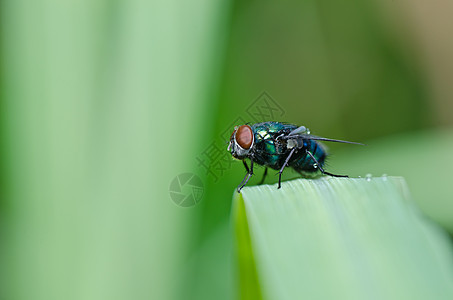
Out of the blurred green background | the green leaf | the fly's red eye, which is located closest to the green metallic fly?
the fly's red eye

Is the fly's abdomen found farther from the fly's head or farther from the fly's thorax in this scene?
the fly's head

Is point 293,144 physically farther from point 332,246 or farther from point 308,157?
point 332,246

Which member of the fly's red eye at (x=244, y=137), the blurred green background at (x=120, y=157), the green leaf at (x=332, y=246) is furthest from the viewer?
the fly's red eye at (x=244, y=137)

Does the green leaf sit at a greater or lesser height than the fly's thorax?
lesser

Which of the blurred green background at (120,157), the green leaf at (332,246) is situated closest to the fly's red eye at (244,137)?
the blurred green background at (120,157)

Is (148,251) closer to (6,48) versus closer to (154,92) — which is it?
(154,92)

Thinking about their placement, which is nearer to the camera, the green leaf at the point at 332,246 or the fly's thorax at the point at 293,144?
the green leaf at the point at 332,246

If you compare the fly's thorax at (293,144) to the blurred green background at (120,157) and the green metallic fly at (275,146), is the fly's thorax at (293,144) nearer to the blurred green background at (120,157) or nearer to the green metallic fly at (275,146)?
the green metallic fly at (275,146)

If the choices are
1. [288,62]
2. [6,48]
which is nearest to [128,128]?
[6,48]
